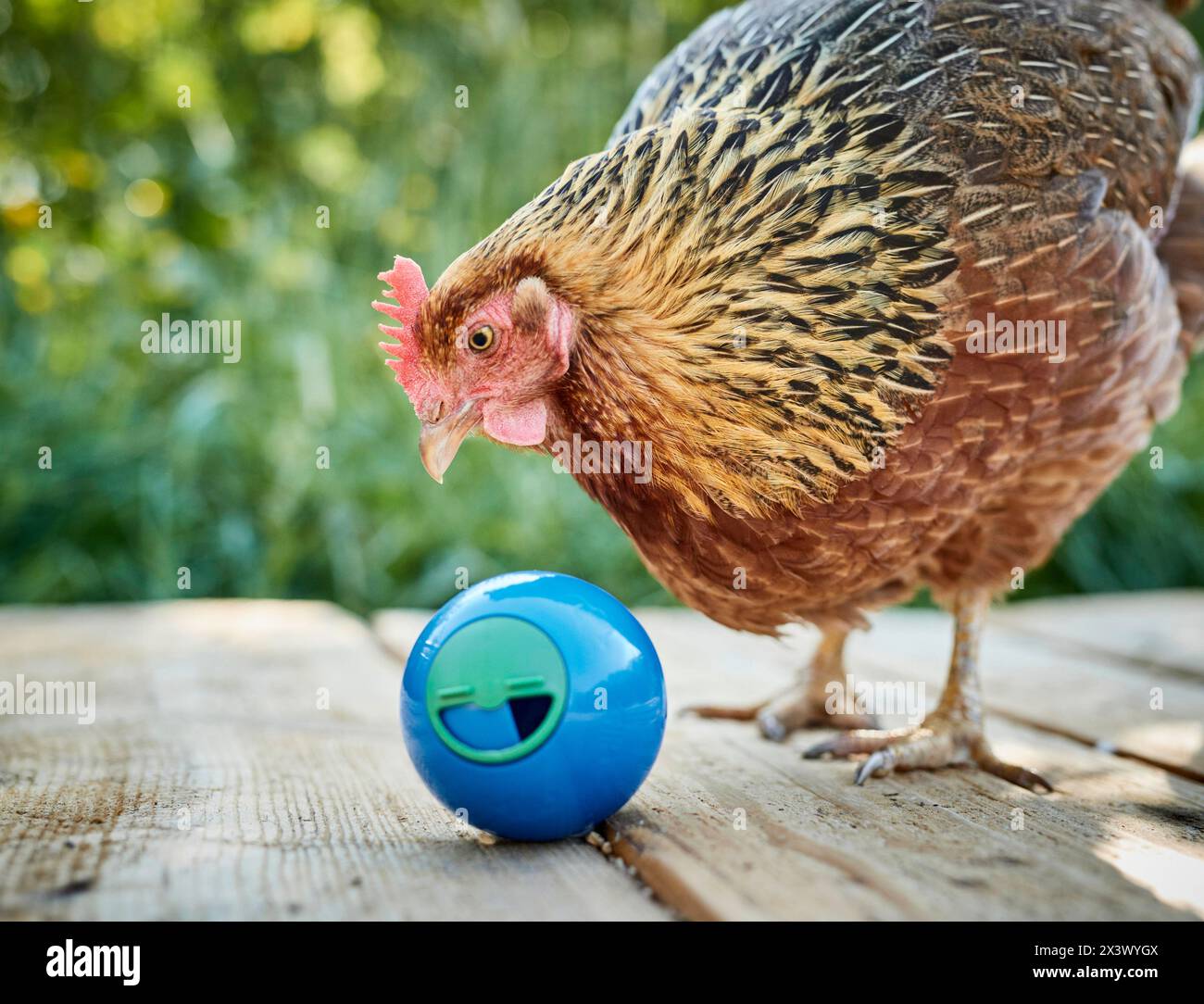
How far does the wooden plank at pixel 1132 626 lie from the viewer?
Result: 11.1 ft

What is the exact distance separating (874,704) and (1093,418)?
3.18ft

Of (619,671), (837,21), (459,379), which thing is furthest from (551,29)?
(619,671)

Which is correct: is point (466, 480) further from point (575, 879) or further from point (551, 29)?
point (575, 879)

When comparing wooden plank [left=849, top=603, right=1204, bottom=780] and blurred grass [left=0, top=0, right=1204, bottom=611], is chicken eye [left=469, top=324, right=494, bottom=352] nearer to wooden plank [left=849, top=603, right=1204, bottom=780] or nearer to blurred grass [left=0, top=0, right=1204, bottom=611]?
wooden plank [left=849, top=603, right=1204, bottom=780]

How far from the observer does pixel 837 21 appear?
86.9 inches

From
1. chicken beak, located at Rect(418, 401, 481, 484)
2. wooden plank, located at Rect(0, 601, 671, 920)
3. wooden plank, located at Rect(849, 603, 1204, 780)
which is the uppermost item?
chicken beak, located at Rect(418, 401, 481, 484)

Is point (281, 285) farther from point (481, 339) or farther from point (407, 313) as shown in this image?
point (481, 339)

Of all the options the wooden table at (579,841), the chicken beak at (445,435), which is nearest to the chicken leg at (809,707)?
the wooden table at (579,841)

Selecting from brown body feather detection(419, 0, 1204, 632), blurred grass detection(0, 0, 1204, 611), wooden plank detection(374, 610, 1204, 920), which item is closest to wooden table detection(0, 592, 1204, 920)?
wooden plank detection(374, 610, 1204, 920)

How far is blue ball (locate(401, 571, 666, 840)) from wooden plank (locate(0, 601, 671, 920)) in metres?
0.09

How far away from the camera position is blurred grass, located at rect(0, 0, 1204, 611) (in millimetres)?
4488

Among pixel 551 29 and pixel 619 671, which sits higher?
pixel 551 29

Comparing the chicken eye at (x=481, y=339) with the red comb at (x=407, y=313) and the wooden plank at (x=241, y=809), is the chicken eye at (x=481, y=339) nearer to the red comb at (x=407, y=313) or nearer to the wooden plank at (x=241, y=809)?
the red comb at (x=407, y=313)

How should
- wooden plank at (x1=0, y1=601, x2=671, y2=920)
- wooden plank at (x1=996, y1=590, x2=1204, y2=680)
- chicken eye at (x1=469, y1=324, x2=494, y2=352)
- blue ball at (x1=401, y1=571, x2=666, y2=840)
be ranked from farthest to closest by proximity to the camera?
wooden plank at (x1=996, y1=590, x2=1204, y2=680), chicken eye at (x1=469, y1=324, x2=494, y2=352), blue ball at (x1=401, y1=571, x2=666, y2=840), wooden plank at (x1=0, y1=601, x2=671, y2=920)
